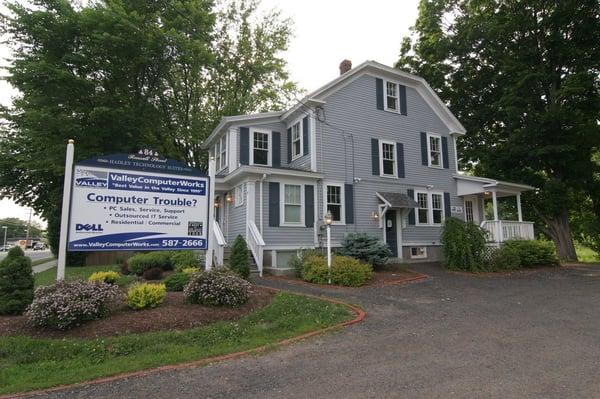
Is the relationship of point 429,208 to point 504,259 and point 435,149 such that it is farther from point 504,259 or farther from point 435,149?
point 504,259

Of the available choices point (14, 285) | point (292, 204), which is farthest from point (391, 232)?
point (14, 285)

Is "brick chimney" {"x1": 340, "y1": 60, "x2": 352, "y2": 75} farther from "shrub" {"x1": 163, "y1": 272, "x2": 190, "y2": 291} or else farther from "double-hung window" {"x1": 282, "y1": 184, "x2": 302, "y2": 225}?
"shrub" {"x1": 163, "y1": 272, "x2": 190, "y2": 291}

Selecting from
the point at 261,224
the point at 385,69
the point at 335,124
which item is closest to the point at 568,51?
the point at 385,69

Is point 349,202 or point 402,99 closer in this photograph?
point 349,202

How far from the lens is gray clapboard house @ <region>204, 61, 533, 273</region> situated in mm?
14102

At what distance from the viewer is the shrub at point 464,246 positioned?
1413 cm

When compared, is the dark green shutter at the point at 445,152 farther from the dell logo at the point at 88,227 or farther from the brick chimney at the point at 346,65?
the dell logo at the point at 88,227

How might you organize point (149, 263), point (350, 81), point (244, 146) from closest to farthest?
point (149, 263), point (244, 146), point (350, 81)

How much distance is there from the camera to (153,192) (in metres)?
7.88

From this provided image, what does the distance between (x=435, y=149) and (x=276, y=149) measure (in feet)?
25.3

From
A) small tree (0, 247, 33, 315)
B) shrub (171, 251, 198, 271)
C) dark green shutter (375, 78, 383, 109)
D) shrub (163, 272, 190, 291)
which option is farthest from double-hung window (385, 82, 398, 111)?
small tree (0, 247, 33, 315)

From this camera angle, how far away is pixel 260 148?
16453mm

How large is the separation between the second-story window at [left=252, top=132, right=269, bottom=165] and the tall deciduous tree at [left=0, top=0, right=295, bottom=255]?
3929 mm

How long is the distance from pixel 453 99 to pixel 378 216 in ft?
38.5
